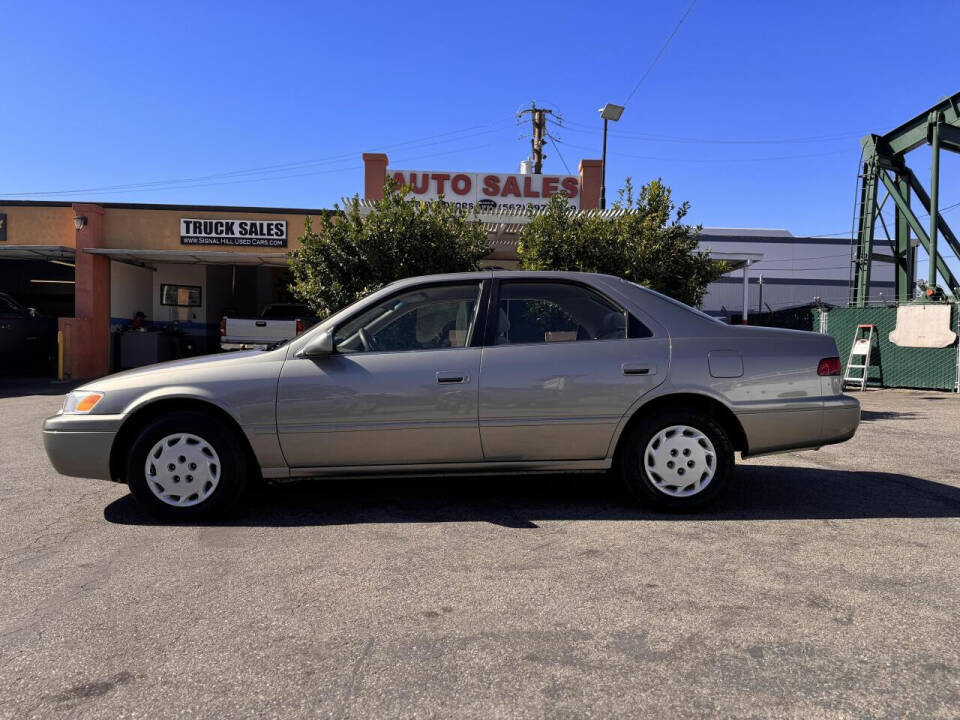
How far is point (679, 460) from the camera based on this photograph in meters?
4.37

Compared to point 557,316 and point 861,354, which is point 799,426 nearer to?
point 557,316

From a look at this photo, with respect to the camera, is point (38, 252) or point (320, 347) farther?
point (38, 252)

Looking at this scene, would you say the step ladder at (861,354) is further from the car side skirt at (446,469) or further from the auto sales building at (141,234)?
the car side skirt at (446,469)

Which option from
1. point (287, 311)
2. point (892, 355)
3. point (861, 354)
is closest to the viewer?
point (892, 355)

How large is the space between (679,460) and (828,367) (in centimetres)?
122

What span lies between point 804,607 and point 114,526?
400 cm

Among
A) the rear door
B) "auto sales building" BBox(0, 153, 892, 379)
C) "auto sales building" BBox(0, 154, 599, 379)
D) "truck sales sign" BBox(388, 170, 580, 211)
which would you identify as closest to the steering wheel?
the rear door

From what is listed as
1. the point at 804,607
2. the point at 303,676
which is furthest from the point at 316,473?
the point at 804,607

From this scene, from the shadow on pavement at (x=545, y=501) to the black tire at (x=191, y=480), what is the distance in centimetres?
15

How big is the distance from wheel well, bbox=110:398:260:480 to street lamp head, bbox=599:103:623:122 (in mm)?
17639

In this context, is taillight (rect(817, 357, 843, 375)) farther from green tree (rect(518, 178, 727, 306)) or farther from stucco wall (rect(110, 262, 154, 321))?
stucco wall (rect(110, 262, 154, 321))

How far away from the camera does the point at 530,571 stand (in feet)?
11.2

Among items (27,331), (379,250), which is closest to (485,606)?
(379,250)

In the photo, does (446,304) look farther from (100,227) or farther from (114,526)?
(100,227)
